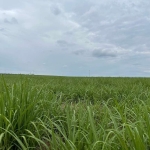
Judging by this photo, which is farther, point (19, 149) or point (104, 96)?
point (104, 96)

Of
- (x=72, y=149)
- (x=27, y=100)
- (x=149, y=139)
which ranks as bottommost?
(x=72, y=149)

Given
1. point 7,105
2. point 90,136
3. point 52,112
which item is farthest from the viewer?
point 52,112

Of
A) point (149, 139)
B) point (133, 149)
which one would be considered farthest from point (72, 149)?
point (149, 139)

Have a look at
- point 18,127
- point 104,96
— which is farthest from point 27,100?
point 104,96

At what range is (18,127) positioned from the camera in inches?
95.5

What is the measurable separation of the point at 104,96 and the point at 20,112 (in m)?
3.25

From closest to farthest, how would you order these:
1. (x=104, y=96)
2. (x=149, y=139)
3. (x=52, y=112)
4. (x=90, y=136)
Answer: (x=149, y=139)
(x=90, y=136)
(x=52, y=112)
(x=104, y=96)

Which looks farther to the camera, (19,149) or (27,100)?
(27,100)

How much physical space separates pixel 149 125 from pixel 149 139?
123 mm

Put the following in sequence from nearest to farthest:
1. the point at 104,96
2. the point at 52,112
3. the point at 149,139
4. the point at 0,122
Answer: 1. the point at 149,139
2. the point at 0,122
3. the point at 52,112
4. the point at 104,96

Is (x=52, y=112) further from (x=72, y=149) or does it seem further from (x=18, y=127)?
(x=72, y=149)

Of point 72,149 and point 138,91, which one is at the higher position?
point 138,91

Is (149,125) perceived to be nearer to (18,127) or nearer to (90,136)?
(90,136)

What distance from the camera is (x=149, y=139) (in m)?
1.76
